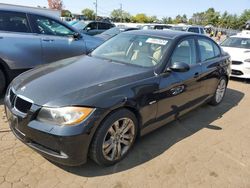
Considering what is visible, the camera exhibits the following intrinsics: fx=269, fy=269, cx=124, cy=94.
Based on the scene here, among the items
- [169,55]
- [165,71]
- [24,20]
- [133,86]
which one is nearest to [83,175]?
[133,86]

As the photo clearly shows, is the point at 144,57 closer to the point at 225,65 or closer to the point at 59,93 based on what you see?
the point at 59,93

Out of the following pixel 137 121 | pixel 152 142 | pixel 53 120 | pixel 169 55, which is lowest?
pixel 152 142

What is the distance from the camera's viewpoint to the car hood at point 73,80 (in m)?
2.81

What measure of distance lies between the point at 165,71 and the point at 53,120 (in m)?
1.69

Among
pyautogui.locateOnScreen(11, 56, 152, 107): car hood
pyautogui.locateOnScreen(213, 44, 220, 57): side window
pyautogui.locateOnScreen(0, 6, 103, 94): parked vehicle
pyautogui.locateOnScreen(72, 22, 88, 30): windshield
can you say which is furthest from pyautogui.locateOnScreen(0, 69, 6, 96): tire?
pyautogui.locateOnScreen(72, 22, 88, 30): windshield

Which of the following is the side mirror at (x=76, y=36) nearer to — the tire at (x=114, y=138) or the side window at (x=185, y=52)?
the side window at (x=185, y=52)

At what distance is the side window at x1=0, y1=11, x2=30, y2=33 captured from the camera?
16.7 feet

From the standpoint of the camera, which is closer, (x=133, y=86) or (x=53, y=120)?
(x=53, y=120)

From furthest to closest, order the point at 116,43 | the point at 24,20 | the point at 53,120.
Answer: the point at 24,20
the point at 116,43
the point at 53,120

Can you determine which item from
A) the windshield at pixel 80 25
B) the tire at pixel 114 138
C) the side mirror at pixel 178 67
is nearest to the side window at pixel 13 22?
the side mirror at pixel 178 67

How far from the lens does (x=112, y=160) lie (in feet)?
10.4

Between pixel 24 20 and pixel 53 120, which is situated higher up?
pixel 24 20

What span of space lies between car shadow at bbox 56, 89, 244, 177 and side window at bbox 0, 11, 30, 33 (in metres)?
3.27

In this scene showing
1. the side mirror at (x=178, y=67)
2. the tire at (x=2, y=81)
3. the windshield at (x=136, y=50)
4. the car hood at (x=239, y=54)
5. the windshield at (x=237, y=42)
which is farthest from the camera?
the windshield at (x=237, y=42)
